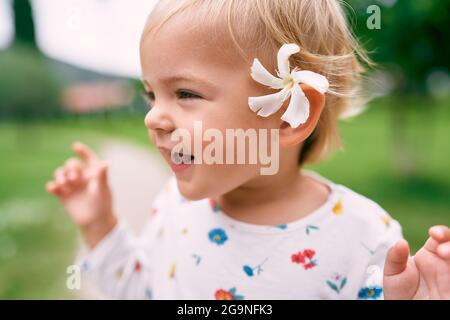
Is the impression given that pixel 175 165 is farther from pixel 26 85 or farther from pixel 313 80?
pixel 26 85

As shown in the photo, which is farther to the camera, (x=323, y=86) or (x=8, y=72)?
(x=8, y=72)

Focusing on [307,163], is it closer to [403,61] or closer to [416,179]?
[403,61]

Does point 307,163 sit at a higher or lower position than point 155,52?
lower

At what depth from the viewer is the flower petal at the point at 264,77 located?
827mm

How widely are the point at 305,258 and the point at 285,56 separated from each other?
40 centimetres

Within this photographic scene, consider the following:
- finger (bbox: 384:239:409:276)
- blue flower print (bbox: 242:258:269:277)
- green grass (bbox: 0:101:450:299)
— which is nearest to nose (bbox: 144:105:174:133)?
blue flower print (bbox: 242:258:269:277)

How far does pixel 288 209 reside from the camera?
1.05 meters

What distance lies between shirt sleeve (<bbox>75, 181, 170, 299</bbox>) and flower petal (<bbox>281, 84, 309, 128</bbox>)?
0.52 m

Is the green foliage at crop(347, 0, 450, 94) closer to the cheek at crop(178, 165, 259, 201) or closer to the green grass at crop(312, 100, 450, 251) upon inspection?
the green grass at crop(312, 100, 450, 251)

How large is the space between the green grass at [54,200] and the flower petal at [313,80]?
0.69m

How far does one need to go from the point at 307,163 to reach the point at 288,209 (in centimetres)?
13

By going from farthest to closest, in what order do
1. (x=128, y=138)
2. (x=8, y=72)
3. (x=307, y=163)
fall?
(x=128, y=138) < (x=8, y=72) < (x=307, y=163)

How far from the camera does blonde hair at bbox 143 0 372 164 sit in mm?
883

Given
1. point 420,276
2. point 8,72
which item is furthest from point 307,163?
point 8,72
